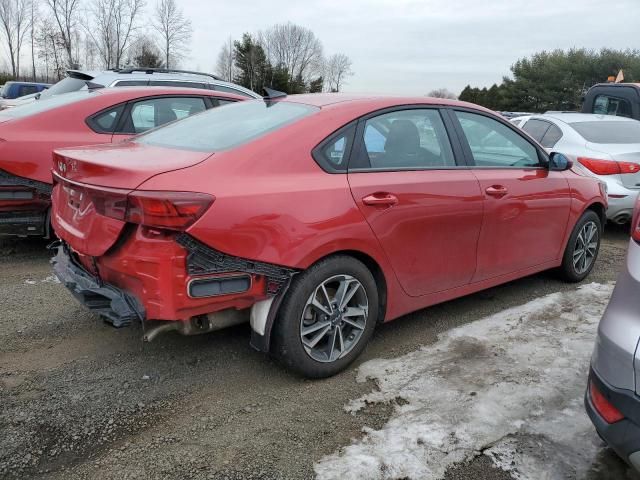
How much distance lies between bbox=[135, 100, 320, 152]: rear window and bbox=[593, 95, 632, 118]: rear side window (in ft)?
29.7

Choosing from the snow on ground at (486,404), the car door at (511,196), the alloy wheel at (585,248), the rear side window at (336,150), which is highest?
the rear side window at (336,150)

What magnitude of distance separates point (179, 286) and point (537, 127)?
6584 mm

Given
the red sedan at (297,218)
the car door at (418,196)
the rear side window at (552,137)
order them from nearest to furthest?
the red sedan at (297,218)
the car door at (418,196)
the rear side window at (552,137)

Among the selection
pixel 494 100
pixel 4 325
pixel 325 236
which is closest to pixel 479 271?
pixel 325 236

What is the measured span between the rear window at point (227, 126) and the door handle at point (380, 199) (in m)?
0.60

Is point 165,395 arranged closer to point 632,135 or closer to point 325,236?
point 325,236

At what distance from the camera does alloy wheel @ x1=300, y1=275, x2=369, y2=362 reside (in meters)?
2.93

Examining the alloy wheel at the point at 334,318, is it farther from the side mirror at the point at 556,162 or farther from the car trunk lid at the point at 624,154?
the car trunk lid at the point at 624,154

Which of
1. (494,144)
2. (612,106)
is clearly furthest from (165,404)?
(612,106)

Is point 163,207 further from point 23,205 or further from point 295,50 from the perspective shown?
point 295,50

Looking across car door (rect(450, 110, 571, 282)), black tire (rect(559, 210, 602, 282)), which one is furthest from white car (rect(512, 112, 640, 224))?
car door (rect(450, 110, 571, 282))

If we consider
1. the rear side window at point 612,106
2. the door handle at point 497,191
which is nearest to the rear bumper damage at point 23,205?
the door handle at point 497,191

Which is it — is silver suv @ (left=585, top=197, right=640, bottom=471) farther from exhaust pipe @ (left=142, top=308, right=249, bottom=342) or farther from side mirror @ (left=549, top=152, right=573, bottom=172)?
side mirror @ (left=549, top=152, right=573, bottom=172)

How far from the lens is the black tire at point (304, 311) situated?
9.16ft
